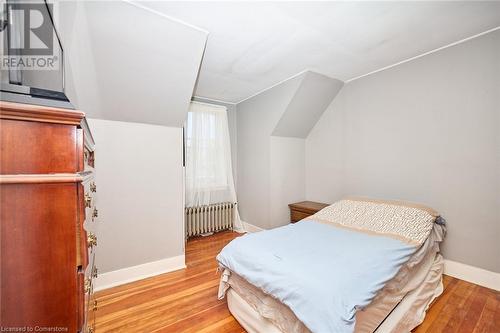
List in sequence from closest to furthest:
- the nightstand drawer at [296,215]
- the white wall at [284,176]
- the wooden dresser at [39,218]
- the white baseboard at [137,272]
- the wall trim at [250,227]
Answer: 1. the wooden dresser at [39,218]
2. the white baseboard at [137,272]
3. the nightstand drawer at [296,215]
4. the white wall at [284,176]
5. the wall trim at [250,227]

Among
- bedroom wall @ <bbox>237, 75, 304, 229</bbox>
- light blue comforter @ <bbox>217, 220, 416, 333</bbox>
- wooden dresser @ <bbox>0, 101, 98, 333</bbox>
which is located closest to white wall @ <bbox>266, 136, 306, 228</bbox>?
bedroom wall @ <bbox>237, 75, 304, 229</bbox>

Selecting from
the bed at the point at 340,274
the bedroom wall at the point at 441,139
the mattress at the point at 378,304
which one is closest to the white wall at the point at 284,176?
the bedroom wall at the point at 441,139

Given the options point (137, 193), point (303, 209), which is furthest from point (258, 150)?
point (137, 193)

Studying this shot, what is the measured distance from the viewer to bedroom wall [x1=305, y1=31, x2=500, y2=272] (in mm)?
1986

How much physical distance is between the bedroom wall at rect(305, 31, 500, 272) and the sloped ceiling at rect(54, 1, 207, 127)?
7.94 feet

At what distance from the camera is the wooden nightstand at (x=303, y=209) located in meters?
3.10

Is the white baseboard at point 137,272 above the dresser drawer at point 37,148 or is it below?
below

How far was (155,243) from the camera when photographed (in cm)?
242

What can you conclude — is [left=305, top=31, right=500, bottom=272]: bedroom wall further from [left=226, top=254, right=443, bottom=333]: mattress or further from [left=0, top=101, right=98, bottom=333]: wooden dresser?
[left=0, top=101, right=98, bottom=333]: wooden dresser

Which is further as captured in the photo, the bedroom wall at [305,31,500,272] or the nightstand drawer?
the nightstand drawer

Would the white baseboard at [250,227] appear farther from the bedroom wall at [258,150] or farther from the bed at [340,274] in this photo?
the bed at [340,274]

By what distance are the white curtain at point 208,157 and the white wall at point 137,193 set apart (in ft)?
2.68

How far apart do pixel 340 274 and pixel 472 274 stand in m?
1.97

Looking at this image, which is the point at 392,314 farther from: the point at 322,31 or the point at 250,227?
the point at 250,227
